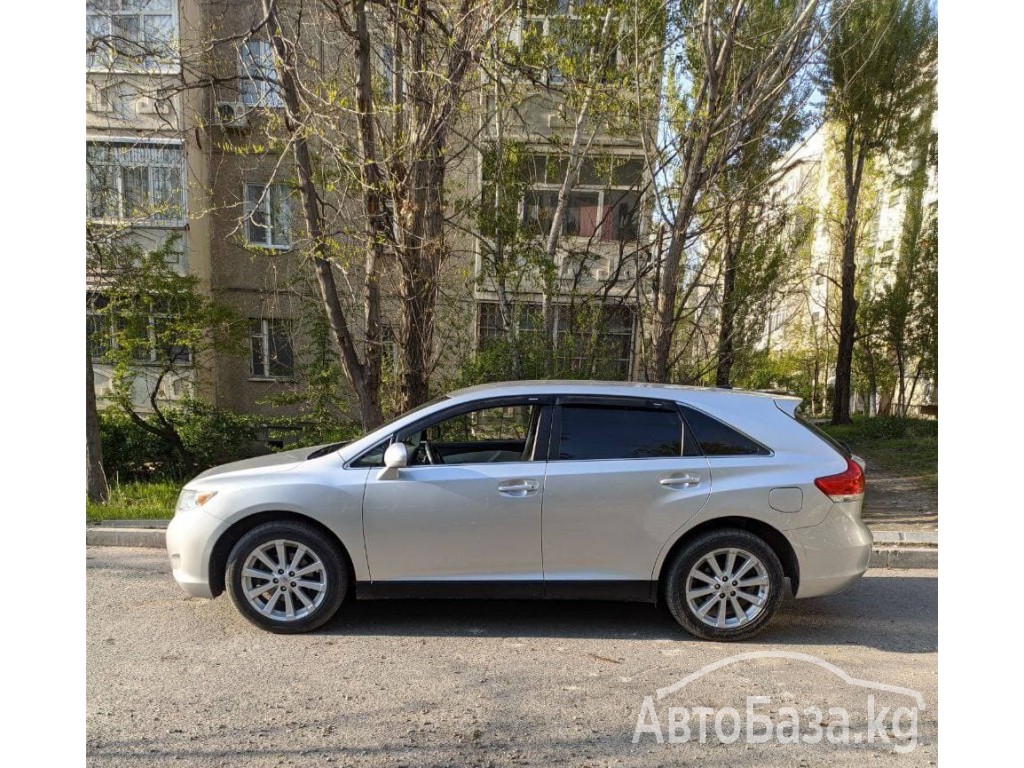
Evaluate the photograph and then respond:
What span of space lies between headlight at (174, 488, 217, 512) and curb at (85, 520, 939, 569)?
8.14 feet

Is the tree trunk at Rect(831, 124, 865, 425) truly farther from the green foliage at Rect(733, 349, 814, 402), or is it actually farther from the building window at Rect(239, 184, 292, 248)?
the building window at Rect(239, 184, 292, 248)

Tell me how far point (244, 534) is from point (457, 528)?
148cm

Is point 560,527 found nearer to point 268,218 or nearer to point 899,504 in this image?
point 899,504

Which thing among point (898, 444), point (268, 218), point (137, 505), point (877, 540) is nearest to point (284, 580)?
point (137, 505)

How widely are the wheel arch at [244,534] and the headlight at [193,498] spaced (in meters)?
0.26

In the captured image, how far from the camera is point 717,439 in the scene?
188 inches

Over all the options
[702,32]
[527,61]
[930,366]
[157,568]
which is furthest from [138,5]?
[930,366]

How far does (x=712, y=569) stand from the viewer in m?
4.65

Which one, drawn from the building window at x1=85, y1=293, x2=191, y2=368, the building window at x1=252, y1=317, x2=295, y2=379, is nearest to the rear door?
the building window at x1=85, y1=293, x2=191, y2=368

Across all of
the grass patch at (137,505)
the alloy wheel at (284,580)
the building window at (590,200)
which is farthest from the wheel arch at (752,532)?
the building window at (590,200)

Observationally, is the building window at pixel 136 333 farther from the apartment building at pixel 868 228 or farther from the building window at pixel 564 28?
the apartment building at pixel 868 228

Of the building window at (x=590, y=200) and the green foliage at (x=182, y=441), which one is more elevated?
the building window at (x=590, y=200)

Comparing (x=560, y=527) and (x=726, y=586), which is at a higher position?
(x=560, y=527)

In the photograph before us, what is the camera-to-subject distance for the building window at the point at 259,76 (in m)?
7.83
